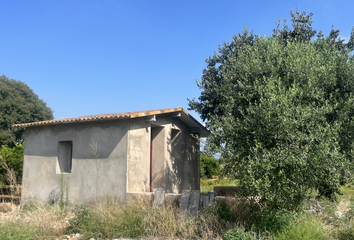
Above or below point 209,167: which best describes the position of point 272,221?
below

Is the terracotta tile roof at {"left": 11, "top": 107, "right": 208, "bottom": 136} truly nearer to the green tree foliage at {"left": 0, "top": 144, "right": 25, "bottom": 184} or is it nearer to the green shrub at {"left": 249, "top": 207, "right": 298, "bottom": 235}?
the green tree foliage at {"left": 0, "top": 144, "right": 25, "bottom": 184}

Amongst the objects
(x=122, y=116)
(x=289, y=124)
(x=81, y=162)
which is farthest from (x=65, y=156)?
(x=289, y=124)

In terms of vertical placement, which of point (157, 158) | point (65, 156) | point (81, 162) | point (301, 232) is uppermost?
point (65, 156)

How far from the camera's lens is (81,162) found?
10828 mm

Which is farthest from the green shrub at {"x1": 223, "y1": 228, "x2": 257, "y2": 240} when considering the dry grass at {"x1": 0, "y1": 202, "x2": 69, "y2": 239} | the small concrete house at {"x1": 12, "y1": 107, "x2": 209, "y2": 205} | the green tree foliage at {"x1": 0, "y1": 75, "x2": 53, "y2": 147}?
the green tree foliage at {"x1": 0, "y1": 75, "x2": 53, "y2": 147}

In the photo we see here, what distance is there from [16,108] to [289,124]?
94.8 ft

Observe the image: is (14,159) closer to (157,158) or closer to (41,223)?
(157,158)

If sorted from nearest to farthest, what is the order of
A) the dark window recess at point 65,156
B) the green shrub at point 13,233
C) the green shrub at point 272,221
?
the green shrub at point 13,233 < the green shrub at point 272,221 < the dark window recess at point 65,156

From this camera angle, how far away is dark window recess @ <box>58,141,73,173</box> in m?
11.8

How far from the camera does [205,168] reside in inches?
1028

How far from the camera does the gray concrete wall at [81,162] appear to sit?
10.0 m

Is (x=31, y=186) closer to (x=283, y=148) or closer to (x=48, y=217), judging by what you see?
(x=48, y=217)

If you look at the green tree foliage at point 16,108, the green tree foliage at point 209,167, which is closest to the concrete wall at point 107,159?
the green tree foliage at point 209,167

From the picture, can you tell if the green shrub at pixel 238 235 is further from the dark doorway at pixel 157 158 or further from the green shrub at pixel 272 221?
the dark doorway at pixel 157 158
